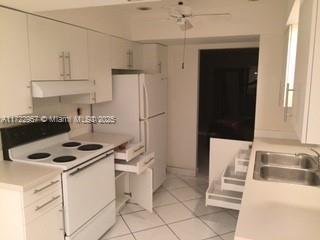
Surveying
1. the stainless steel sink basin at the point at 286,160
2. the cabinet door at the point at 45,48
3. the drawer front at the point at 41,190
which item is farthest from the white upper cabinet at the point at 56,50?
the stainless steel sink basin at the point at 286,160

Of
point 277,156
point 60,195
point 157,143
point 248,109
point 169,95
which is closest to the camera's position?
point 60,195

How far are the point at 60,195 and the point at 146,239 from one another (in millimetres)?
1042

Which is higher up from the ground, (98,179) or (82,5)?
(82,5)

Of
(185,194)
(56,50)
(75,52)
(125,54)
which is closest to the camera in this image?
(56,50)

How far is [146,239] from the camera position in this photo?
265cm

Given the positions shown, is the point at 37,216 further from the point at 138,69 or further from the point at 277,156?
the point at 138,69

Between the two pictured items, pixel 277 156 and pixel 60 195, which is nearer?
pixel 60 195

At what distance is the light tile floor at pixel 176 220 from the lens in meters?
2.72

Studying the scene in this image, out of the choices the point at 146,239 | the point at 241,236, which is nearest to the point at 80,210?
the point at 146,239

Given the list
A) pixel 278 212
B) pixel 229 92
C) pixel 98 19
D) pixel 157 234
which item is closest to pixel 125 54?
pixel 98 19

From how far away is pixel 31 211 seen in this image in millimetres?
1834

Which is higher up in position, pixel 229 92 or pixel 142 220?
pixel 229 92

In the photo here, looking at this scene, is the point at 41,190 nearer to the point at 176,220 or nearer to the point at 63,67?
the point at 63,67

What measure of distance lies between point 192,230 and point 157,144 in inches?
47.5
